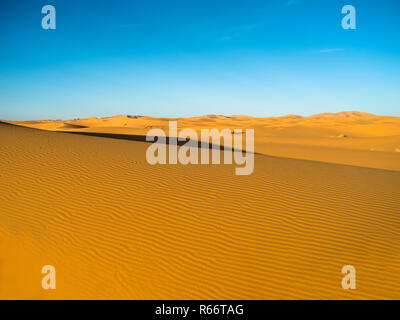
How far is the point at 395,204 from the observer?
6.07m

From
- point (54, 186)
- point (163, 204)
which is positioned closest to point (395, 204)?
point (163, 204)

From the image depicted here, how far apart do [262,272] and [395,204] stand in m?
4.63

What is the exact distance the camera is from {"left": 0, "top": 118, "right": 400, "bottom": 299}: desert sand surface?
11.8 ft

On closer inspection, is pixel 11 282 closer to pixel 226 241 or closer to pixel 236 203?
pixel 226 241

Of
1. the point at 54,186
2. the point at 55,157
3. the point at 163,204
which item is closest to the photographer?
the point at 163,204

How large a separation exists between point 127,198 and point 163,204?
961 millimetres

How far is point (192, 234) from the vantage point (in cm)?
463

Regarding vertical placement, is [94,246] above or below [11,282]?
above

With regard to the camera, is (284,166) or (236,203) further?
(284,166)

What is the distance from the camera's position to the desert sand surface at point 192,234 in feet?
11.8
